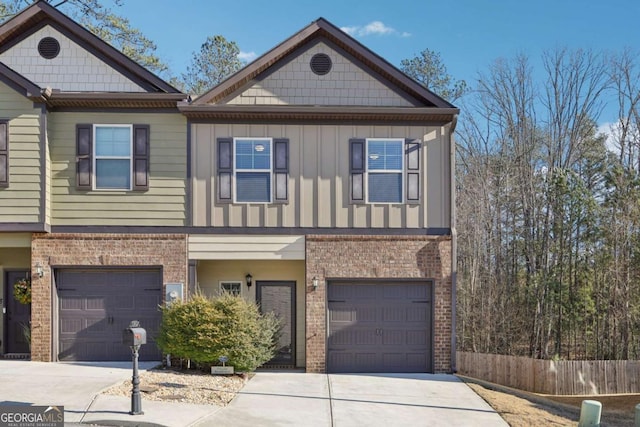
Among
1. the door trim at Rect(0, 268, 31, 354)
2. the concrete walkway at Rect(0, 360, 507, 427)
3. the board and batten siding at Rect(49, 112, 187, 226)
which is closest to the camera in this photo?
the concrete walkway at Rect(0, 360, 507, 427)

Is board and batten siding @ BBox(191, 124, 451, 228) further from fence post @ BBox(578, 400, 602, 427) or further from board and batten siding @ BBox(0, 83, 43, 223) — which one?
fence post @ BBox(578, 400, 602, 427)

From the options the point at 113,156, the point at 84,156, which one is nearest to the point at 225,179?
the point at 113,156

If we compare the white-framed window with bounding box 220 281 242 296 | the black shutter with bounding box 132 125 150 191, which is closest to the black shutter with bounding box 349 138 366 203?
the white-framed window with bounding box 220 281 242 296

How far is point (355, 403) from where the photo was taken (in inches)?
381

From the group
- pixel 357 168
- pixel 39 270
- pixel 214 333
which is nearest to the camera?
pixel 214 333

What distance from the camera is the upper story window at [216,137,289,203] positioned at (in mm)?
12422

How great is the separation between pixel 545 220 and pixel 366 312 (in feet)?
31.3

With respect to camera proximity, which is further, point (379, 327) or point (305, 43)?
point (305, 43)

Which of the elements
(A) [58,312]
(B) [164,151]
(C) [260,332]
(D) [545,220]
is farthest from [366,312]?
(D) [545,220]

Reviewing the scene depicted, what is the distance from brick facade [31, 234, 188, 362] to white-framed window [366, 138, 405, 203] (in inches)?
169

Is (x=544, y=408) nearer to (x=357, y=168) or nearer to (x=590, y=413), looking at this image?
(x=590, y=413)

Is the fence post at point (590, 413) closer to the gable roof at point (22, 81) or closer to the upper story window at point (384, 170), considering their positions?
the upper story window at point (384, 170)

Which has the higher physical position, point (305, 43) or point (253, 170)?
point (305, 43)

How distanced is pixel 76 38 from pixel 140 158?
3130 mm
